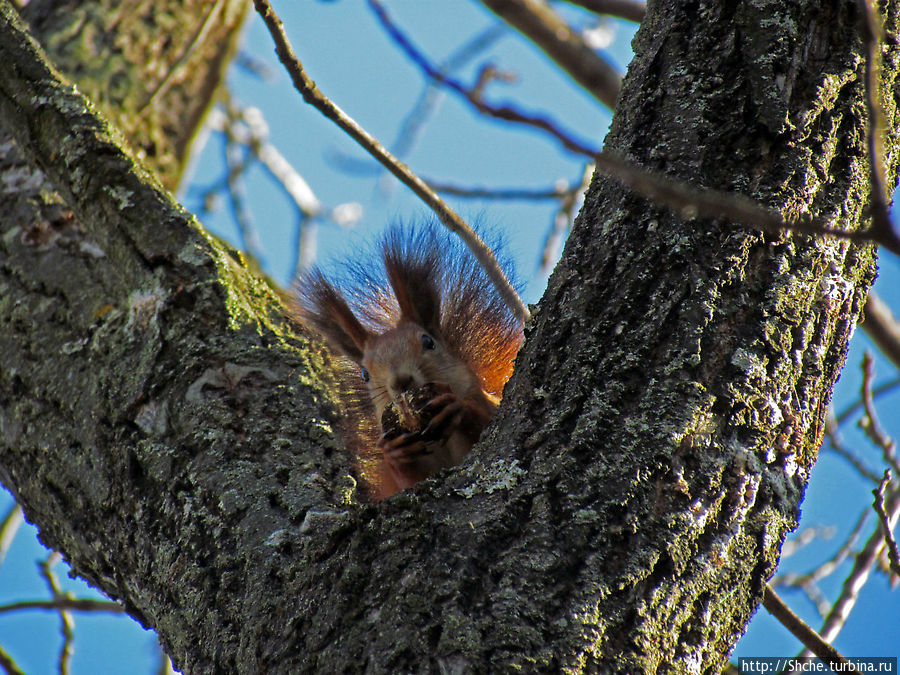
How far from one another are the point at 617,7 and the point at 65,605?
2714 mm

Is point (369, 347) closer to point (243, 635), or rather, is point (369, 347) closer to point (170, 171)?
point (170, 171)

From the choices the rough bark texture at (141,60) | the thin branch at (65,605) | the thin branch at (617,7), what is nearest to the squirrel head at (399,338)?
the rough bark texture at (141,60)

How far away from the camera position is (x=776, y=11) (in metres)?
1.63

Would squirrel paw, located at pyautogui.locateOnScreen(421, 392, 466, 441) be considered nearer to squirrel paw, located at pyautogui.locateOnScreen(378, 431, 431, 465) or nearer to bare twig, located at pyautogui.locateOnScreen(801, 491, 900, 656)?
squirrel paw, located at pyautogui.locateOnScreen(378, 431, 431, 465)

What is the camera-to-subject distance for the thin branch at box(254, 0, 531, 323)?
2129mm

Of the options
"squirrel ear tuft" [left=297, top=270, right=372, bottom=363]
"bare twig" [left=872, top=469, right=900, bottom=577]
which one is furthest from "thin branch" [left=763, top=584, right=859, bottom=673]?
"squirrel ear tuft" [left=297, top=270, right=372, bottom=363]

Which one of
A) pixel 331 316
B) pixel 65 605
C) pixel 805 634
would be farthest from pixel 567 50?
pixel 65 605

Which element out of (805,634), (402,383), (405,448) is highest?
(402,383)

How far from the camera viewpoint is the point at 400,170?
2271 millimetres

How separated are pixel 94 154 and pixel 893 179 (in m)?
1.69

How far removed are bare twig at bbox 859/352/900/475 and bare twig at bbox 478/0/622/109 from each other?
1.55 metres

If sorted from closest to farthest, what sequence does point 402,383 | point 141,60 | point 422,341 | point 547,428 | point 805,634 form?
point 547,428 → point 805,634 → point 402,383 → point 422,341 → point 141,60

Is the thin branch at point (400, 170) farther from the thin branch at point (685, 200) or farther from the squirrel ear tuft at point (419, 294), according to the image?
the thin branch at point (685, 200)

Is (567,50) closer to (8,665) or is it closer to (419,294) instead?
(419,294)
